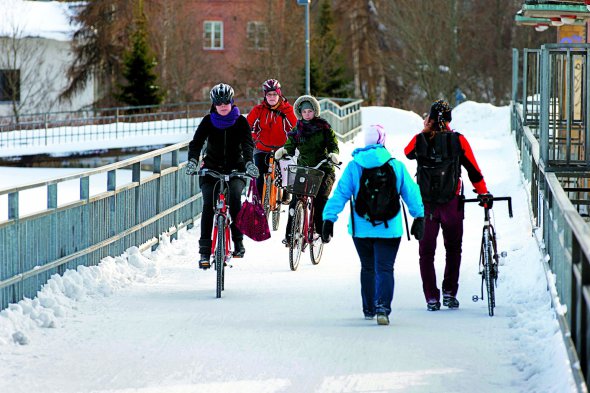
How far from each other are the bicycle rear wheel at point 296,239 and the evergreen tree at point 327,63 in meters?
42.6

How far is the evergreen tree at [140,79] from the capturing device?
2089 inches

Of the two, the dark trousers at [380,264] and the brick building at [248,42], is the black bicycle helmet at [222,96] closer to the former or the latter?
the dark trousers at [380,264]

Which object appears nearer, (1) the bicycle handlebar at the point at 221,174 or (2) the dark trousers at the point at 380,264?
(2) the dark trousers at the point at 380,264

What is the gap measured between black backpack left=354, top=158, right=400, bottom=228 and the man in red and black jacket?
83 cm

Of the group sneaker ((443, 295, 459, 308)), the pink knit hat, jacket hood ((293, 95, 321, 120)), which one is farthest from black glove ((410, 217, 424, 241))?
jacket hood ((293, 95, 321, 120))

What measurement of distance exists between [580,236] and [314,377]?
6.64 feet

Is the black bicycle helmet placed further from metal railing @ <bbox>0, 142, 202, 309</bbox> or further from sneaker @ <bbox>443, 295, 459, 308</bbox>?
sneaker @ <bbox>443, 295, 459, 308</bbox>

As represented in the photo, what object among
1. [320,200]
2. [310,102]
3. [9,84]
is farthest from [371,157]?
[9,84]

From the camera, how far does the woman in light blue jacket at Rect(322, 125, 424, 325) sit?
9836 millimetres

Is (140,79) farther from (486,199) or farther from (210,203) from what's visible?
(486,199)

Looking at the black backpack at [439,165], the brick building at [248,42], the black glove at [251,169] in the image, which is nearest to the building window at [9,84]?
the brick building at [248,42]

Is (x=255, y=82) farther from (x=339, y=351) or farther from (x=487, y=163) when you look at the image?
(x=339, y=351)

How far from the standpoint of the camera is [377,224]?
9.95 meters

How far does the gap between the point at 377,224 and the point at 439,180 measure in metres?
0.96
